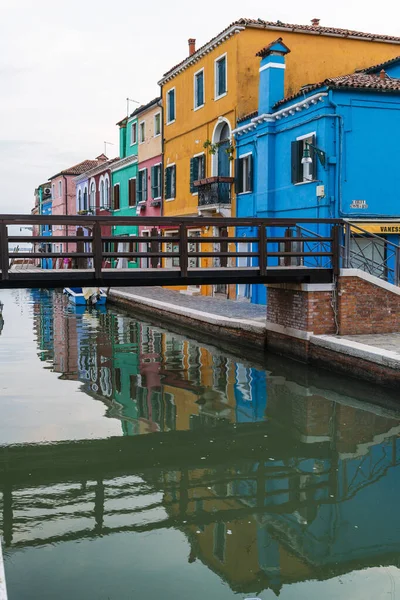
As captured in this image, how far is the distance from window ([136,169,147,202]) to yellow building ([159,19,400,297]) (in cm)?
552

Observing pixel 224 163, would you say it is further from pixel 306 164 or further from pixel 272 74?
pixel 306 164

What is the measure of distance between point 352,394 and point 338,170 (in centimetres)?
746

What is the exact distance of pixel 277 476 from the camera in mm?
7223

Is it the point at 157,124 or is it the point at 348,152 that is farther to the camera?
the point at 157,124

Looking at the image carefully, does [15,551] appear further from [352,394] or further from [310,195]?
[310,195]

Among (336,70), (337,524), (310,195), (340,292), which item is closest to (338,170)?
(310,195)

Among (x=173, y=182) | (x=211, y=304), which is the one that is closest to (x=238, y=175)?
(x=211, y=304)

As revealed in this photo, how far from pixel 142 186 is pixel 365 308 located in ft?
65.2

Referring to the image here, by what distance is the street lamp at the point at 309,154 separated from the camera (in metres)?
16.1

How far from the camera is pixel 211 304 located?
65.2ft


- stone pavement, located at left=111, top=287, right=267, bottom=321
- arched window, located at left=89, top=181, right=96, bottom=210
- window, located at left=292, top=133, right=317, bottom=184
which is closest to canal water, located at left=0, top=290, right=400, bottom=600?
stone pavement, located at left=111, top=287, right=267, bottom=321

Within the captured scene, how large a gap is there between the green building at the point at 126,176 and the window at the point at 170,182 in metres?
4.35

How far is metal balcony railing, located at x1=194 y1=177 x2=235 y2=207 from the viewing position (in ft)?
69.6

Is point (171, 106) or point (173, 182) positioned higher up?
point (171, 106)
